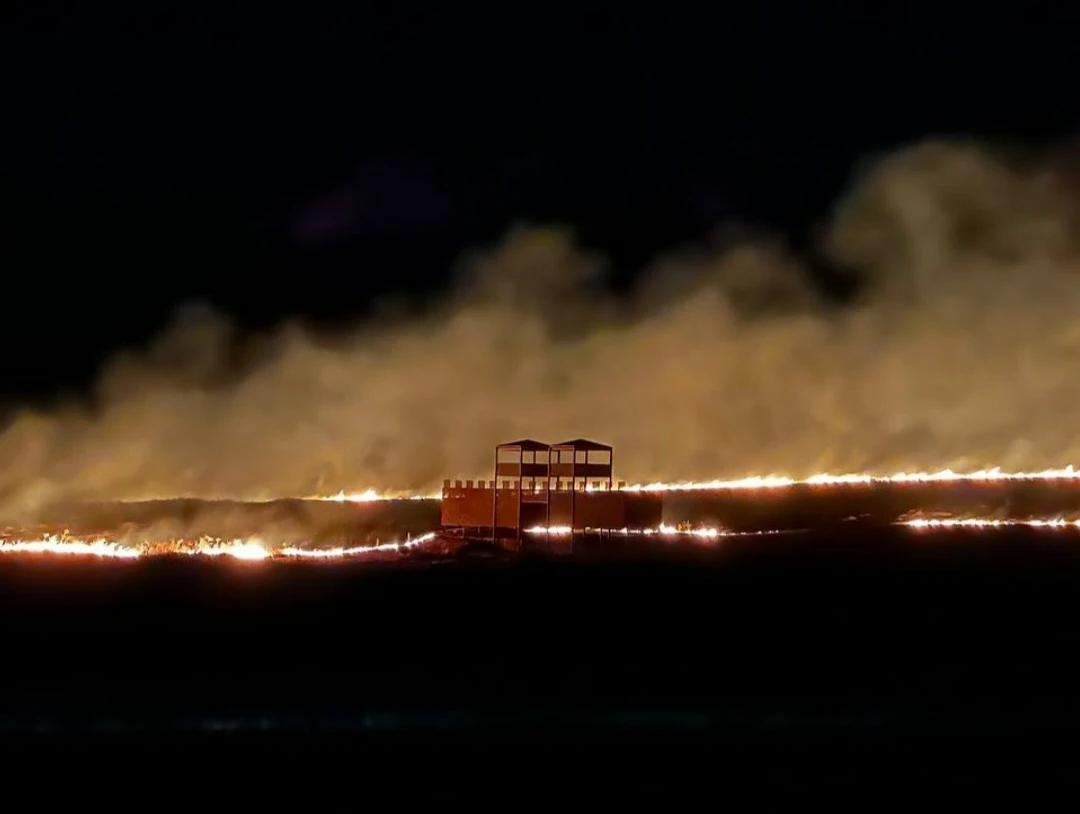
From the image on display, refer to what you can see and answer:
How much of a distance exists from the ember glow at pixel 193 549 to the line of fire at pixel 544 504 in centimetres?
138

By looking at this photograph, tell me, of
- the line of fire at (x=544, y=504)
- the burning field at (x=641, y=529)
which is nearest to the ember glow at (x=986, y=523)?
the burning field at (x=641, y=529)

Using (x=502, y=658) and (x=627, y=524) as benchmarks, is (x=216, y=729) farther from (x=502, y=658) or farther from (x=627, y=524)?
(x=627, y=524)

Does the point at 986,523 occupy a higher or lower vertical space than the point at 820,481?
lower

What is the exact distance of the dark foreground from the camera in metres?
9.13

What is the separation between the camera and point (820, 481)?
3014cm

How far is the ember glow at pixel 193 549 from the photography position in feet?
82.8

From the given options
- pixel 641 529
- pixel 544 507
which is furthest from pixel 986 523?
pixel 544 507

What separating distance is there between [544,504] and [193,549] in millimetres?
8481

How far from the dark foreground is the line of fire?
312 cm

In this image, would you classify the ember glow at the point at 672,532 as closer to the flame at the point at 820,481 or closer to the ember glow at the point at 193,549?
the flame at the point at 820,481

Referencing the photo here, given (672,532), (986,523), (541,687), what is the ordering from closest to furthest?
(541,687) → (672,532) → (986,523)

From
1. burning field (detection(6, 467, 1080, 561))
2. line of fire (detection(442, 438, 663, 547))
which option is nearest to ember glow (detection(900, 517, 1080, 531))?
burning field (detection(6, 467, 1080, 561))

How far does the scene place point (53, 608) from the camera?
18656 mm

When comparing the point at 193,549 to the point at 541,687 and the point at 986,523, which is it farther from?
the point at 986,523
